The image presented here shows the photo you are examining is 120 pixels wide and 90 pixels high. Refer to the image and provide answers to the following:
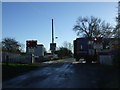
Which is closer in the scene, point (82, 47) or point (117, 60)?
point (117, 60)

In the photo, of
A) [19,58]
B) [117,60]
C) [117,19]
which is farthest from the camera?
[19,58]

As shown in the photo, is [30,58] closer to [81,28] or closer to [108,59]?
[108,59]

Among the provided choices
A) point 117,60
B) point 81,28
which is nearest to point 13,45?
point 81,28

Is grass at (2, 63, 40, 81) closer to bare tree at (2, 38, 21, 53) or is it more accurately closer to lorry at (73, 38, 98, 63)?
lorry at (73, 38, 98, 63)

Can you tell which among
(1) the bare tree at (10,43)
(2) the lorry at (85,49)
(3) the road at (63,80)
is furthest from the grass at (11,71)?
(1) the bare tree at (10,43)

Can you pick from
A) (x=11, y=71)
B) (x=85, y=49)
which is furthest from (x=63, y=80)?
(x=85, y=49)

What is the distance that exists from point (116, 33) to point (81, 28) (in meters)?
55.5

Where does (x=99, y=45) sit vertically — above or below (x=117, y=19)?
below

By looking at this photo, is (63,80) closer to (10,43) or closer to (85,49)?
(85,49)

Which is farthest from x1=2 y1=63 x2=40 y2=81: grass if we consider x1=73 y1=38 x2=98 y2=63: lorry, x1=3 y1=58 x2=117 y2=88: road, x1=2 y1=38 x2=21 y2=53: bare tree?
x1=2 y1=38 x2=21 y2=53: bare tree

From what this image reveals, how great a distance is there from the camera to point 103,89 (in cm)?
1115

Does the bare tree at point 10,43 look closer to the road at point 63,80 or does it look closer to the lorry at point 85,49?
the lorry at point 85,49

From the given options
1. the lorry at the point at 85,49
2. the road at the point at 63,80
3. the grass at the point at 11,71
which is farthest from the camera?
the lorry at the point at 85,49

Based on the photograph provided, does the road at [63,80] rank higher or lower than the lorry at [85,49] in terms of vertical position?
lower
